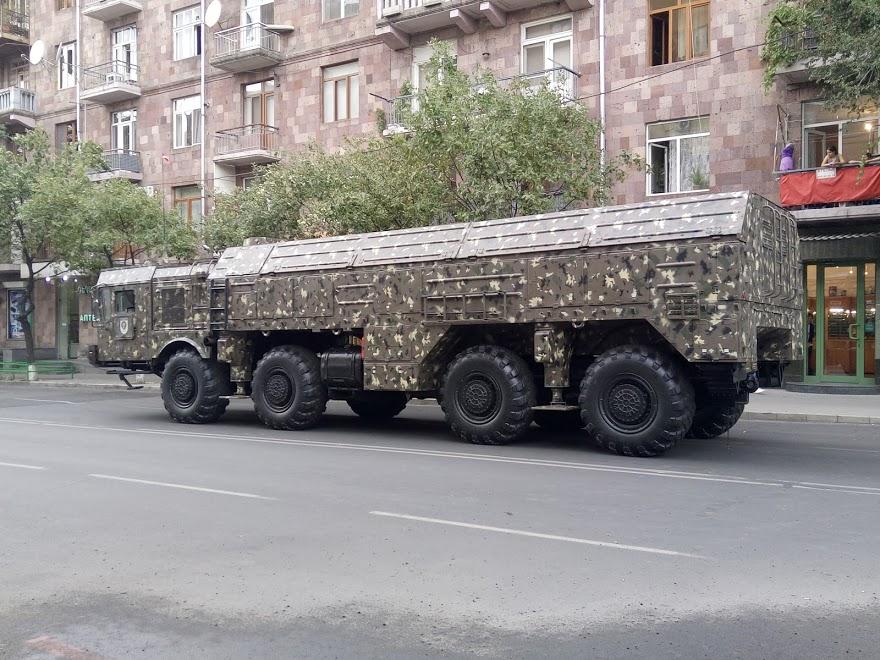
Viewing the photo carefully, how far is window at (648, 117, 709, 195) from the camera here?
22266 mm

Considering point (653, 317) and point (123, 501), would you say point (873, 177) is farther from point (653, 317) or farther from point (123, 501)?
point (123, 501)

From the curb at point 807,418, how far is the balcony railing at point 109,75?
27.8 m

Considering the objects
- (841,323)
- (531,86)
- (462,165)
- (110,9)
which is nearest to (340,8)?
(531,86)

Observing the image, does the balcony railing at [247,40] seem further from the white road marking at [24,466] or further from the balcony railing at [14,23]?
the white road marking at [24,466]

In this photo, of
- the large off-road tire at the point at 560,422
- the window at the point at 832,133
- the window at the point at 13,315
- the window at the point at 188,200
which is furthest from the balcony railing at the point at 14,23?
the large off-road tire at the point at 560,422

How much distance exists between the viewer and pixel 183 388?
51.3ft

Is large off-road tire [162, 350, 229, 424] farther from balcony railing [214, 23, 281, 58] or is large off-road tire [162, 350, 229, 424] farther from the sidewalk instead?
balcony railing [214, 23, 281, 58]

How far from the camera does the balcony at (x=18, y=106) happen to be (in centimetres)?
3781

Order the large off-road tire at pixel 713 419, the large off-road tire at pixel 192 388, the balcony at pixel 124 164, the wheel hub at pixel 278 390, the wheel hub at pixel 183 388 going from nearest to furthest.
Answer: the large off-road tire at pixel 713 419 < the wheel hub at pixel 278 390 < the large off-road tire at pixel 192 388 < the wheel hub at pixel 183 388 < the balcony at pixel 124 164

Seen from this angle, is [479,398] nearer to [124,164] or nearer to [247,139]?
[247,139]

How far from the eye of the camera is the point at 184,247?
27625 mm

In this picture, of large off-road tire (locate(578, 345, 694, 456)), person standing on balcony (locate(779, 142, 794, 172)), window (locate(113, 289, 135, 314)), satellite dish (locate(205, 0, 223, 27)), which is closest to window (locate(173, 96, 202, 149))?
satellite dish (locate(205, 0, 223, 27))

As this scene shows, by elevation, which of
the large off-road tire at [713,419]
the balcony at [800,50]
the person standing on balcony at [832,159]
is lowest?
the large off-road tire at [713,419]

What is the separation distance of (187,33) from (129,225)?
944cm
